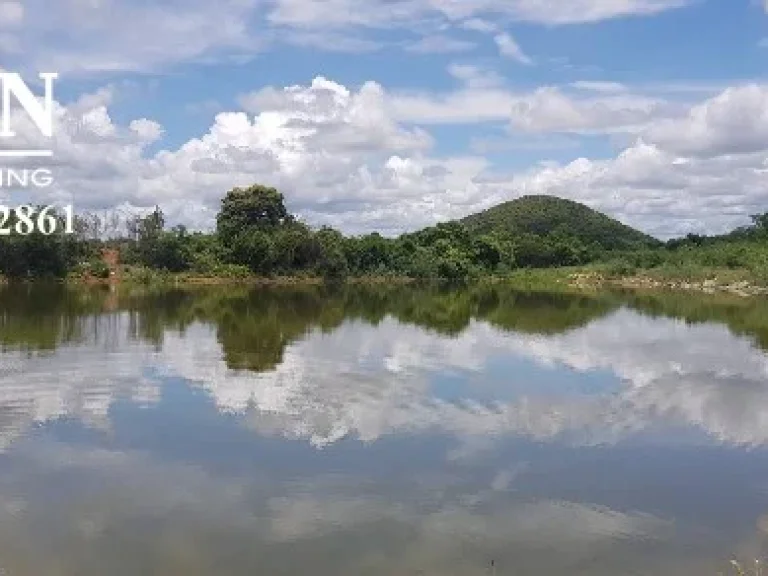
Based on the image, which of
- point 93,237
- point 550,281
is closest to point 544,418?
point 550,281

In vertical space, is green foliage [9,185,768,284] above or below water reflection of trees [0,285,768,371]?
above

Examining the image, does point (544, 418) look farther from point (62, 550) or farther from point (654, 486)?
point (62, 550)

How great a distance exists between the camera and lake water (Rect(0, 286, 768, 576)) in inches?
338

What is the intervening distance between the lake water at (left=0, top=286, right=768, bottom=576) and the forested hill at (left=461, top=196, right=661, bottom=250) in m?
88.3

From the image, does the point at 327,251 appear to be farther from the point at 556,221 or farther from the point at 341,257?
the point at 556,221

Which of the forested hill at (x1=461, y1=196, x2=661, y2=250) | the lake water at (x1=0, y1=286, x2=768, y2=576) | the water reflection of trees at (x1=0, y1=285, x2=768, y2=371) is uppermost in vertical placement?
the forested hill at (x1=461, y1=196, x2=661, y2=250)

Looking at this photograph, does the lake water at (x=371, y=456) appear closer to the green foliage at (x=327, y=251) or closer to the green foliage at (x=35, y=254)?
the green foliage at (x=35, y=254)

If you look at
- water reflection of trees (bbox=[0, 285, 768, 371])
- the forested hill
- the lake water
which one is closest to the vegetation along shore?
water reflection of trees (bbox=[0, 285, 768, 371])

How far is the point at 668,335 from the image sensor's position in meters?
30.7

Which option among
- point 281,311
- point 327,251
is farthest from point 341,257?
point 281,311

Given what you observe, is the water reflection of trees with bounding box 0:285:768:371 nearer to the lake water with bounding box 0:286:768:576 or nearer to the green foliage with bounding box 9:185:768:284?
the lake water with bounding box 0:286:768:576

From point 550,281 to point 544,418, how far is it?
58094 millimetres

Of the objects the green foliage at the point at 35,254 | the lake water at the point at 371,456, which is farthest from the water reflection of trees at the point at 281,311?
the green foliage at the point at 35,254

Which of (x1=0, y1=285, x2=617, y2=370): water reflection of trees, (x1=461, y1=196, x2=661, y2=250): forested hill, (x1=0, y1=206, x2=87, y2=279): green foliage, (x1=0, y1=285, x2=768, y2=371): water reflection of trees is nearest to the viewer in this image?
(x1=0, y1=285, x2=617, y2=370): water reflection of trees
